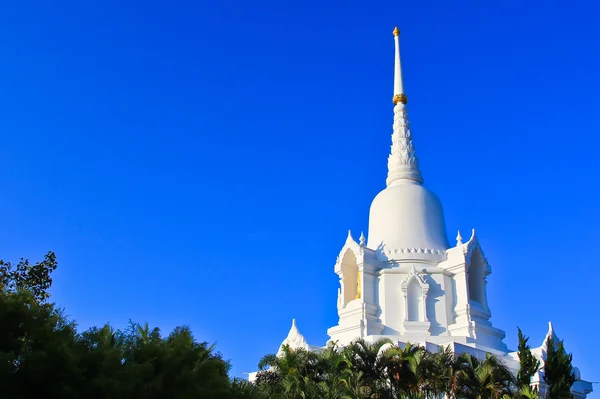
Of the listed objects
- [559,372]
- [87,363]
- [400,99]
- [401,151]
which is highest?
[400,99]

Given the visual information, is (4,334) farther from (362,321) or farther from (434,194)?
(434,194)

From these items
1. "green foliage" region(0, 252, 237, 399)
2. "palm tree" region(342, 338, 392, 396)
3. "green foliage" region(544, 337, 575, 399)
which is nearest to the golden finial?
"green foliage" region(544, 337, 575, 399)

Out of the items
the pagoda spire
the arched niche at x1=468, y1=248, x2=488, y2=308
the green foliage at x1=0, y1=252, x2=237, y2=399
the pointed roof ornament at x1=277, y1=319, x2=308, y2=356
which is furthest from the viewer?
the pagoda spire

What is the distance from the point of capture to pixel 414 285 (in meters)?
36.0

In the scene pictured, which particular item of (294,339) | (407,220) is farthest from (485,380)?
(407,220)

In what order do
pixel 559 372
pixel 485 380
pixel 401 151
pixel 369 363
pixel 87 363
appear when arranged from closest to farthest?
pixel 87 363
pixel 485 380
pixel 369 363
pixel 559 372
pixel 401 151

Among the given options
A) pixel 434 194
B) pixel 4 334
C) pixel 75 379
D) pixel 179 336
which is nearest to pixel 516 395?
pixel 179 336

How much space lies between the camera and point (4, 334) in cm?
Result: 1644

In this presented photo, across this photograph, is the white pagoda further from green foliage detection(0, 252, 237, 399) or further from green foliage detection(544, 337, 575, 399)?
green foliage detection(0, 252, 237, 399)

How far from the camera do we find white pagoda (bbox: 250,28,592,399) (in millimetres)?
34531

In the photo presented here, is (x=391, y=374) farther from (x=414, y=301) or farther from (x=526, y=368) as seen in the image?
(x=414, y=301)

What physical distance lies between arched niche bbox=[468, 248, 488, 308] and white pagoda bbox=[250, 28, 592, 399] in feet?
0.17

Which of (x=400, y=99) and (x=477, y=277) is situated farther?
(x=400, y=99)

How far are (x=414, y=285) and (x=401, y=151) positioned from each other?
8.72 m
